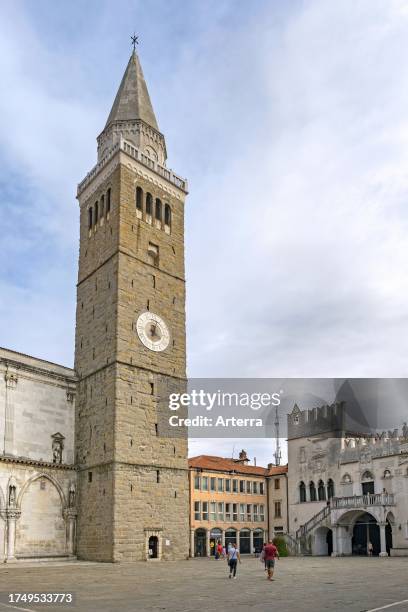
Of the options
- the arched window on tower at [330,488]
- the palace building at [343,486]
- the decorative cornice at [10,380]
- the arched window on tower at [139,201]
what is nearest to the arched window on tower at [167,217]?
the arched window on tower at [139,201]

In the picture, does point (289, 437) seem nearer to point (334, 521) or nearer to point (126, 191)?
point (334, 521)

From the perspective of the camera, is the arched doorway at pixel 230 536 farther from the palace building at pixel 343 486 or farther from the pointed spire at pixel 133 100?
the pointed spire at pixel 133 100

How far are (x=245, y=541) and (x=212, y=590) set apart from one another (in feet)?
128

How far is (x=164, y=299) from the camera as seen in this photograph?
136 ft

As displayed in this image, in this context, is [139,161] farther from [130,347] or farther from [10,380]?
[10,380]

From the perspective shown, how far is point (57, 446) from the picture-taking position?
38219mm

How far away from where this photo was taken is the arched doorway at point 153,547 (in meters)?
35.8

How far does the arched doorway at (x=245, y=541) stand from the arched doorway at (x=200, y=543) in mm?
4648

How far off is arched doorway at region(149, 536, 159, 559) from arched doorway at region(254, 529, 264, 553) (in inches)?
878

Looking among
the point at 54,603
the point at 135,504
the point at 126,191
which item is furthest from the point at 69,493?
the point at 54,603

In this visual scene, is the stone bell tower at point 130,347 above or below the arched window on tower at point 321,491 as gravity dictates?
above

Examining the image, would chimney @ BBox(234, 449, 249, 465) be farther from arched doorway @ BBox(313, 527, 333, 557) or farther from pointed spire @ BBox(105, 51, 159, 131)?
pointed spire @ BBox(105, 51, 159, 131)

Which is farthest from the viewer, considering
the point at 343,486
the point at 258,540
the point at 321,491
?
the point at 258,540

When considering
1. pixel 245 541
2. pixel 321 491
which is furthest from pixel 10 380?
pixel 245 541
